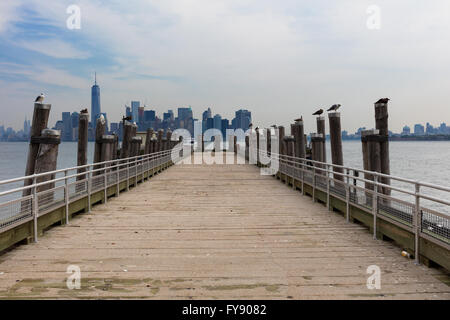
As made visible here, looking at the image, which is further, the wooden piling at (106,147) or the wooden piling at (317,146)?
the wooden piling at (317,146)

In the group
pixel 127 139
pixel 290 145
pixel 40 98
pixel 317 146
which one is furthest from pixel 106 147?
pixel 290 145

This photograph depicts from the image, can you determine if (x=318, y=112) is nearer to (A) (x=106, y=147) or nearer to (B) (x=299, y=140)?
(B) (x=299, y=140)

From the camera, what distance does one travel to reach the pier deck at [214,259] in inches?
184

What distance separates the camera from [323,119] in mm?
17484

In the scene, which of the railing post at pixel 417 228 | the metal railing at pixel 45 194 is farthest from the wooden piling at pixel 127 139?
the railing post at pixel 417 228

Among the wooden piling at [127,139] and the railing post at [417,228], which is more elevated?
the wooden piling at [127,139]

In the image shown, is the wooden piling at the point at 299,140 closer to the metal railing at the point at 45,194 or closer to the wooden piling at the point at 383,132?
the wooden piling at the point at 383,132

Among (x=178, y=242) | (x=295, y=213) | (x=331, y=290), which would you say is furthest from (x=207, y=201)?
(x=331, y=290)

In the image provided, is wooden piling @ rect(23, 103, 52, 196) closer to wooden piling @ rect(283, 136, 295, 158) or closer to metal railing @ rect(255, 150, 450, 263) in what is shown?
metal railing @ rect(255, 150, 450, 263)

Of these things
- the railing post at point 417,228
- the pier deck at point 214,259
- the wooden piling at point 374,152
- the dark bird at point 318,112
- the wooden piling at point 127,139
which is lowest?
the pier deck at point 214,259

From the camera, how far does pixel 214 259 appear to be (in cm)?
595

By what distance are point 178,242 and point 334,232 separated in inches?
116

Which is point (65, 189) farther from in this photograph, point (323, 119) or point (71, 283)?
point (323, 119)

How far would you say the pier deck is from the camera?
4.68m
